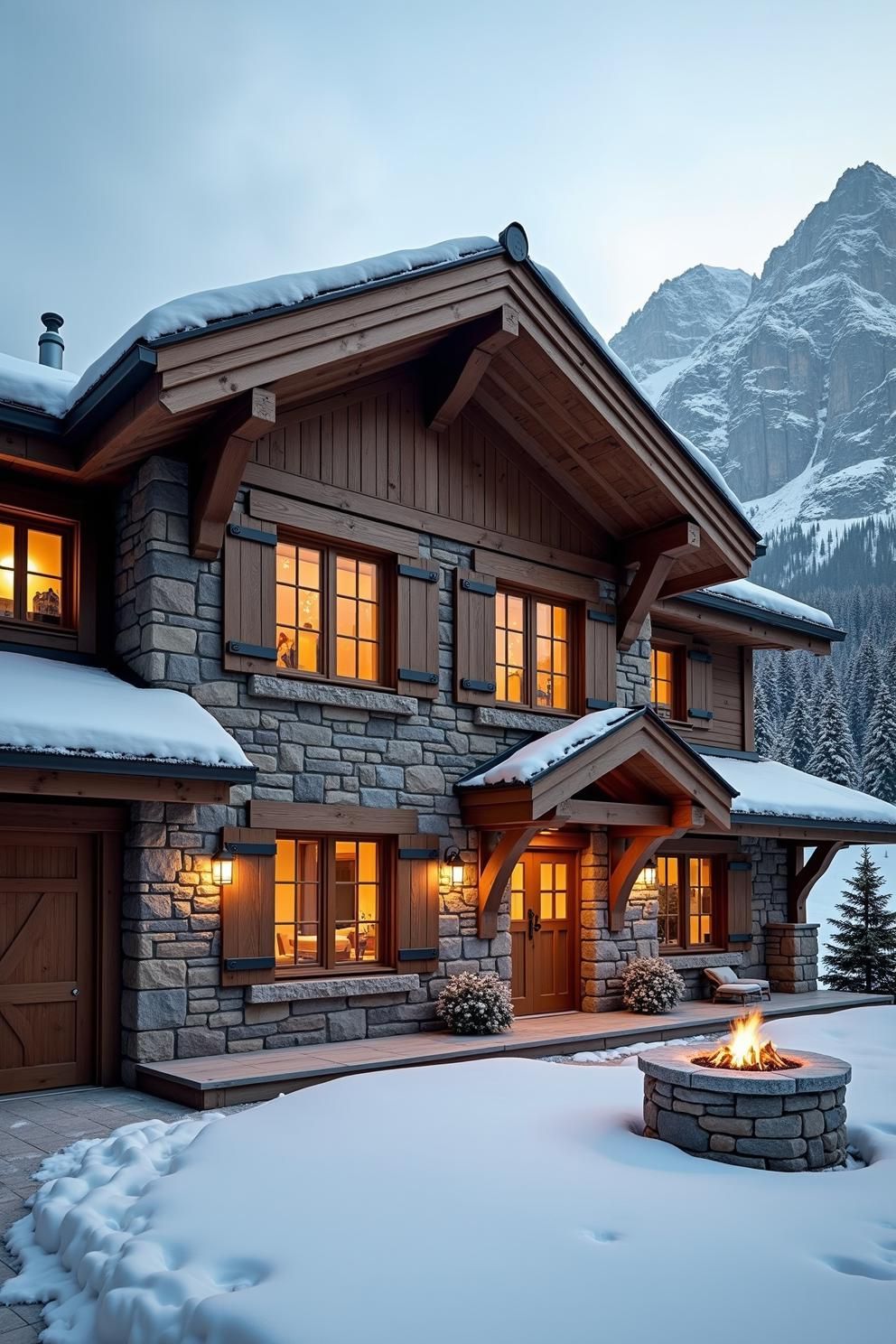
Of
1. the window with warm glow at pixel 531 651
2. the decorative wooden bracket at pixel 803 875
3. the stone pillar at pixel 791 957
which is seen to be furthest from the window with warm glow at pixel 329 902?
the decorative wooden bracket at pixel 803 875

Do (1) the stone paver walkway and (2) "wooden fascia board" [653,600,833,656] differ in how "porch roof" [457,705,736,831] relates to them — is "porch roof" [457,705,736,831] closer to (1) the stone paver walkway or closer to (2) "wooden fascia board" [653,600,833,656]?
(2) "wooden fascia board" [653,600,833,656]

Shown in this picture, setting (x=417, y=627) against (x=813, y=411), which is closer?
(x=417, y=627)

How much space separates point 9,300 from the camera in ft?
416

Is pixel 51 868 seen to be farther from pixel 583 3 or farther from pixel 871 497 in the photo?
pixel 871 497

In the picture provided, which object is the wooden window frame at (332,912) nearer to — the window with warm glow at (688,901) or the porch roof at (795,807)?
the window with warm glow at (688,901)

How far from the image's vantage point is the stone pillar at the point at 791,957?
14.3 metres

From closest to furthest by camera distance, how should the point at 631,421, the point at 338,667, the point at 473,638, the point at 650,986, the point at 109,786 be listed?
1. the point at 109,786
2. the point at 338,667
3. the point at 473,638
4. the point at 631,421
5. the point at 650,986

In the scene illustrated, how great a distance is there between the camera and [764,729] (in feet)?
131

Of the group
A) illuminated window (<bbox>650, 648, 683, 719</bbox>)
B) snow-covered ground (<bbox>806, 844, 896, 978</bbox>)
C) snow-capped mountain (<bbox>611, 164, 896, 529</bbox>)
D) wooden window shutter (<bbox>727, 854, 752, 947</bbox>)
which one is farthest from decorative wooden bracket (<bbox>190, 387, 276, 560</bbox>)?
snow-capped mountain (<bbox>611, 164, 896, 529</bbox>)

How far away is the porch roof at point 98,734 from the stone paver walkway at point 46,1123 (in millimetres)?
2080

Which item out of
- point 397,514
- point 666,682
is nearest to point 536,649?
point 397,514

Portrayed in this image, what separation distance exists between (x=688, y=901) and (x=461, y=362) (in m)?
7.02

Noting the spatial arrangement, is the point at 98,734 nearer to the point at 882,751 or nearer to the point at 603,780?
the point at 603,780

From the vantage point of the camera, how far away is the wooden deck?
776 centimetres
